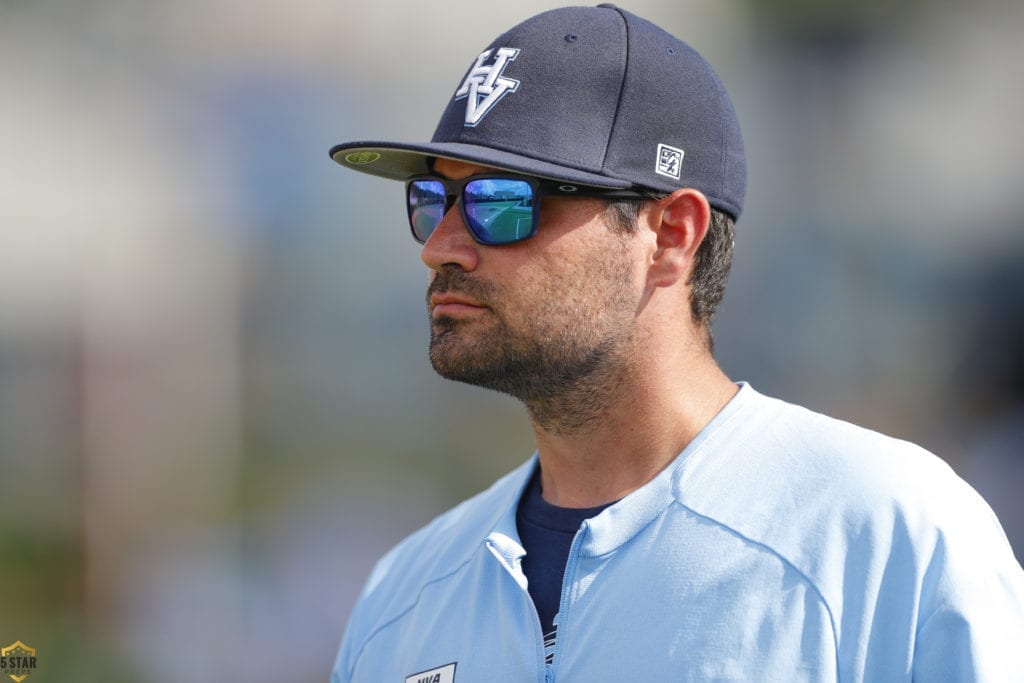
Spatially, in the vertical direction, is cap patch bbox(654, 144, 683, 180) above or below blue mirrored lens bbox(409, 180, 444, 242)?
A: above

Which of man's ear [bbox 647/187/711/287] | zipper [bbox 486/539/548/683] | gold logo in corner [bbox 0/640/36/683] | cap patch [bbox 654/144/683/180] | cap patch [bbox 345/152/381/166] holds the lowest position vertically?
gold logo in corner [bbox 0/640/36/683]

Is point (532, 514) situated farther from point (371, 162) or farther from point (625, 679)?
point (371, 162)

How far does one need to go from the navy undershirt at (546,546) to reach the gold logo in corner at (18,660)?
3.03 meters

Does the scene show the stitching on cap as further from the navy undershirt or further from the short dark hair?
the navy undershirt

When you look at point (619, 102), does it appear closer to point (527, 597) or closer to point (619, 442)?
point (619, 442)

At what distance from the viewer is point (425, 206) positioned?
7.52ft

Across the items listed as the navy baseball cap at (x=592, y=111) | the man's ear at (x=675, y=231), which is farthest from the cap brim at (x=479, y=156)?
the man's ear at (x=675, y=231)

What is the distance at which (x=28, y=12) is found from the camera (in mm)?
4988

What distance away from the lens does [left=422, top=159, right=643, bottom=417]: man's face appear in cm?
208

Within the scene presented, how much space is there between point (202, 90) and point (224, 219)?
2.02ft

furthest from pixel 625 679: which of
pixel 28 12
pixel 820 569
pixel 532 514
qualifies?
pixel 28 12

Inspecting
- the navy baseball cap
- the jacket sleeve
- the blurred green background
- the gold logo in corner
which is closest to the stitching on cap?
the navy baseball cap

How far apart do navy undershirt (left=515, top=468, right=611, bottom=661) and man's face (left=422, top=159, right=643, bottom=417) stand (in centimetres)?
23

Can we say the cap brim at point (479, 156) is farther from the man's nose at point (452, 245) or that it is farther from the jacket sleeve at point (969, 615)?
the jacket sleeve at point (969, 615)
